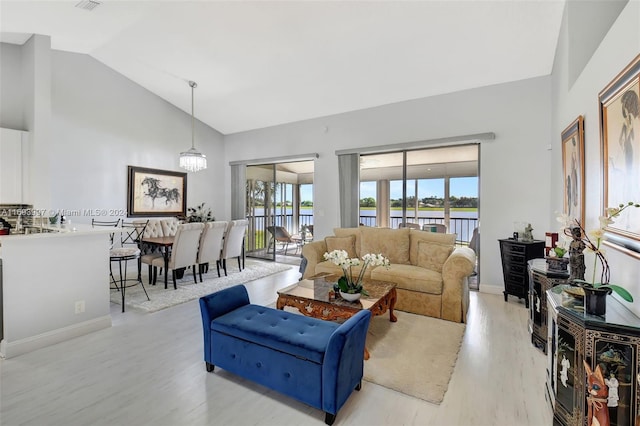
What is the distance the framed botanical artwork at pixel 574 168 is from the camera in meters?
2.43

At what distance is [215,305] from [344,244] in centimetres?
252

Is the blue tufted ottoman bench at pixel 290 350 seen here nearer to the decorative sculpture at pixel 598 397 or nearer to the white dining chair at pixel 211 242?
the decorative sculpture at pixel 598 397

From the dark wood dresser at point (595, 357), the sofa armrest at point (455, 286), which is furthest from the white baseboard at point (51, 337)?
the dark wood dresser at point (595, 357)

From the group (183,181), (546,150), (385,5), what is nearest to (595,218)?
(546,150)

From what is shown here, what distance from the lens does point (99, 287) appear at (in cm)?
305

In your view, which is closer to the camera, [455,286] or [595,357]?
[595,357]

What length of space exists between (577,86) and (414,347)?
2.71 metres

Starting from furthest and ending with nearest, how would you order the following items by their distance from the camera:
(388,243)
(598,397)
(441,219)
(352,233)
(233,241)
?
1. (233,241)
2. (441,219)
3. (352,233)
4. (388,243)
5. (598,397)

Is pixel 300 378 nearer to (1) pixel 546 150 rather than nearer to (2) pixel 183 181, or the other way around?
(1) pixel 546 150

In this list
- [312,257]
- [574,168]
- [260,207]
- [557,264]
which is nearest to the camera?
[557,264]

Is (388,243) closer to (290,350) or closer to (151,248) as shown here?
(290,350)

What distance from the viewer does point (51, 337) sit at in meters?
2.70

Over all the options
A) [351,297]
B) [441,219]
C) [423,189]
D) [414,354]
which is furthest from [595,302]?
[423,189]

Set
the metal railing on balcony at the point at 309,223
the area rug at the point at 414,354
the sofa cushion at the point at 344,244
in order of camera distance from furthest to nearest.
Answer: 1. the metal railing on balcony at the point at 309,223
2. the sofa cushion at the point at 344,244
3. the area rug at the point at 414,354
